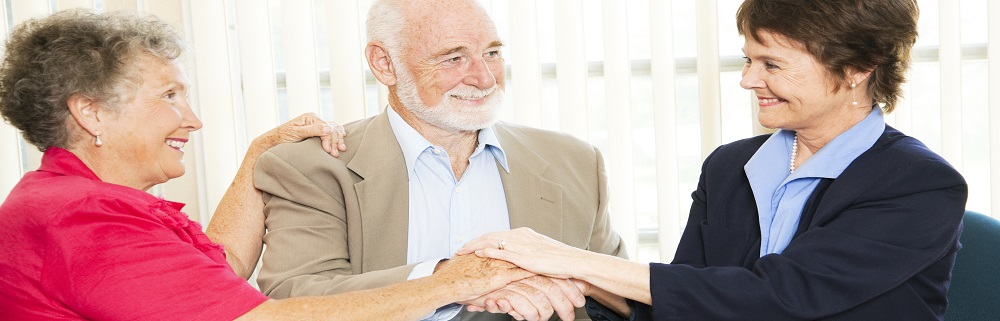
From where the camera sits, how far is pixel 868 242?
174 cm

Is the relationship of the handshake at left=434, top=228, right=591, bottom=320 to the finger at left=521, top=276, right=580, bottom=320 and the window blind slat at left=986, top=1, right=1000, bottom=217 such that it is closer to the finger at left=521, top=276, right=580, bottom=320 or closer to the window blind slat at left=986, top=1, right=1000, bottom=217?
the finger at left=521, top=276, right=580, bottom=320

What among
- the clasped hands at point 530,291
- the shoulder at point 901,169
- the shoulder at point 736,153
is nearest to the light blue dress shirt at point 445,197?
the clasped hands at point 530,291

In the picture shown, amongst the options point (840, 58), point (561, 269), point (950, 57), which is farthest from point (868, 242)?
point (950, 57)

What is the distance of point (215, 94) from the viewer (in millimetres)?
3049

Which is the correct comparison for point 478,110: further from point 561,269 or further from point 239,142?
point 239,142

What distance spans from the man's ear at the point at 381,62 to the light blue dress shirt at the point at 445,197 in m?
0.09

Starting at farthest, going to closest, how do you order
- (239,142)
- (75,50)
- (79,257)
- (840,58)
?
1. (239,142)
2. (840,58)
3. (75,50)
4. (79,257)

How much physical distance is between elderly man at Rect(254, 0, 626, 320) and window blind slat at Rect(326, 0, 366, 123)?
0.55 metres

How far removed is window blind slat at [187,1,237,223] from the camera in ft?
9.93

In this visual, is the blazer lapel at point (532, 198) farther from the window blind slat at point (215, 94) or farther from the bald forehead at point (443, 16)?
the window blind slat at point (215, 94)

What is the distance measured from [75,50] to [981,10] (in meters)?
2.41

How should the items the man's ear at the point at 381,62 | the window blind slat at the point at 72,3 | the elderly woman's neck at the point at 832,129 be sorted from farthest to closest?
the window blind slat at the point at 72,3, the man's ear at the point at 381,62, the elderly woman's neck at the point at 832,129

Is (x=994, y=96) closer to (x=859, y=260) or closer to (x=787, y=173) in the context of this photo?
(x=787, y=173)

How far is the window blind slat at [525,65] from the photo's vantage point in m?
2.89
